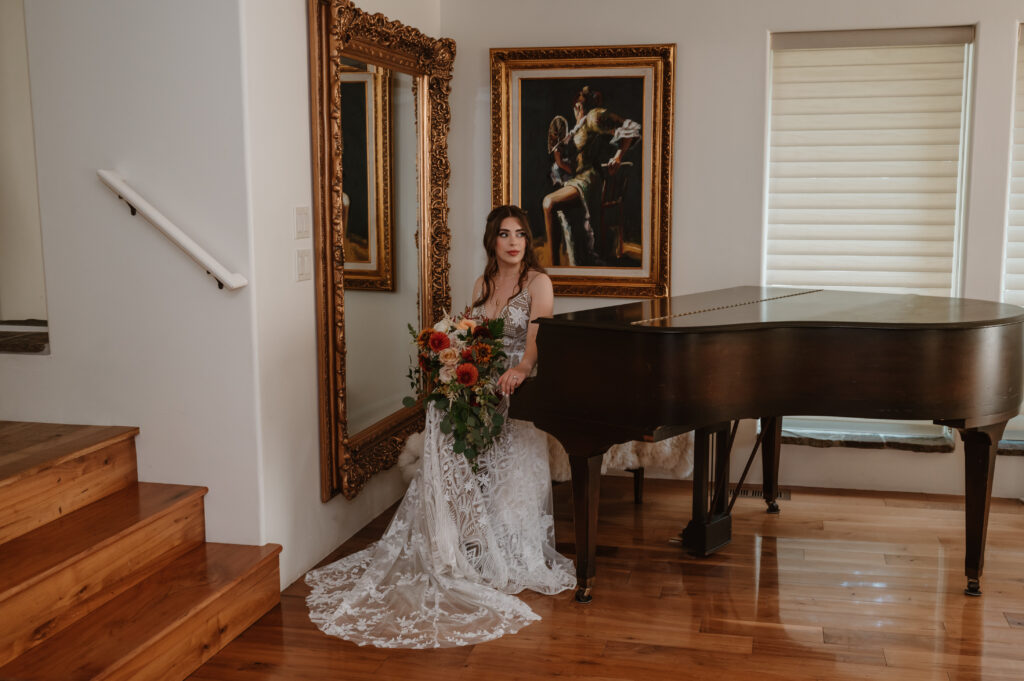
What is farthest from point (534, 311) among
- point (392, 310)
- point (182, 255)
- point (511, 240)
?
point (182, 255)

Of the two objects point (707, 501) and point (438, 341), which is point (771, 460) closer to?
point (707, 501)

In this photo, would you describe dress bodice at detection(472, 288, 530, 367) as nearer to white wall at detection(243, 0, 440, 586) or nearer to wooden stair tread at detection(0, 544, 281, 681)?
white wall at detection(243, 0, 440, 586)

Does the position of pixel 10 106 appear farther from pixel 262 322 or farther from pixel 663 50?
pixel 663 50

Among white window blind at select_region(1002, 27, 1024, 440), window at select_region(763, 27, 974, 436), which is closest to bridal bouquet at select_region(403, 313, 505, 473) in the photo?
window at select_region(763, 27, 974, 436)

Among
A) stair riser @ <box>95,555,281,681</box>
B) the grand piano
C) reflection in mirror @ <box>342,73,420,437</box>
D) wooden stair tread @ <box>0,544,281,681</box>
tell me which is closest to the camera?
wooden stair tread @ <box>0,544,281,681</box>

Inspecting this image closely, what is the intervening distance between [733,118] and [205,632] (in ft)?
11.0

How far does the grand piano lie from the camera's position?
10.4ft

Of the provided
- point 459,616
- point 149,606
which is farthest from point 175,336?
Result: point 459,616

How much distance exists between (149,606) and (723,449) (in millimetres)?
2269

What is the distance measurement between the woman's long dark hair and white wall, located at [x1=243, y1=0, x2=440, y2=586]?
73 centimetres

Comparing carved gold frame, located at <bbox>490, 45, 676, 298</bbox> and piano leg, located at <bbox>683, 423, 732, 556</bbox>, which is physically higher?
carved gold frame, located at <bbox>490, 45, 676, 298</bbox>

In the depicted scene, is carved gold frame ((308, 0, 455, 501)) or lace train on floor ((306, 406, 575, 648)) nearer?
lace train on floor ((306, 406, 575, 648))

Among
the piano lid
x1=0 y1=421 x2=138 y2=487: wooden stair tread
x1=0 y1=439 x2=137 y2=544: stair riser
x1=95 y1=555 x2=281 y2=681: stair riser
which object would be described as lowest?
x1=95 y1=555 x2=281 y2=681: stair riser

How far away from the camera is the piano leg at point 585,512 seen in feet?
11.6
